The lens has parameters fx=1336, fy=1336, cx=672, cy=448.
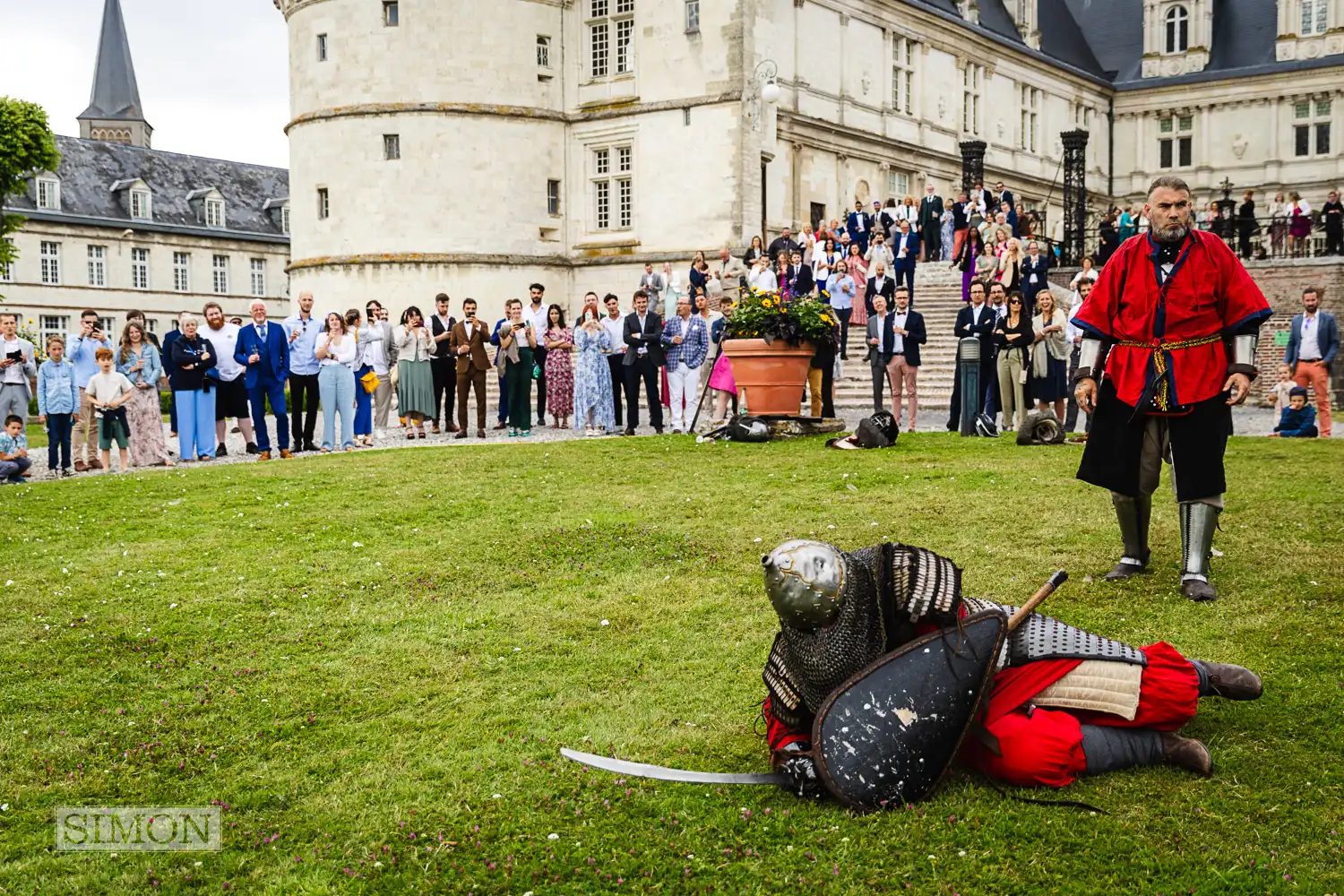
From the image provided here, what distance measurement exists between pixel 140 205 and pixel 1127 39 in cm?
4705

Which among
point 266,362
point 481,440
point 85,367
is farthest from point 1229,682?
point 85,367

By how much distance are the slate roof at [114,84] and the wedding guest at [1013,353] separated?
88035mm

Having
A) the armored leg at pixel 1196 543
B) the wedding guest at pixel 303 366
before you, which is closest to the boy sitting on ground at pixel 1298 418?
the armored leg at pixel 1196 543

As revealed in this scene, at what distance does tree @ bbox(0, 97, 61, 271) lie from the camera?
39.8 m

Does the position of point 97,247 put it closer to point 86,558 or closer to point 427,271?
point 427,271

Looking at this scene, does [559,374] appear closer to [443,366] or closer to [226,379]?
[443,366]

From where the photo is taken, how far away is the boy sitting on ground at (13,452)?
15391 millimetres

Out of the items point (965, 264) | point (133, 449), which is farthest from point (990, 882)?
point (965, 264)

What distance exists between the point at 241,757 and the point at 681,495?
6.51m

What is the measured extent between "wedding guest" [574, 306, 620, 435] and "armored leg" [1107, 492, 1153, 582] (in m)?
12.7

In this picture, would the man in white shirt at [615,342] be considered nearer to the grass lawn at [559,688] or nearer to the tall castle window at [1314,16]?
the grass lawn at [559,688]

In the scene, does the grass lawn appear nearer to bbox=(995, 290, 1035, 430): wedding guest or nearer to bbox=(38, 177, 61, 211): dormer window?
bbox=(995, 290, 1035, 430): wedding guest

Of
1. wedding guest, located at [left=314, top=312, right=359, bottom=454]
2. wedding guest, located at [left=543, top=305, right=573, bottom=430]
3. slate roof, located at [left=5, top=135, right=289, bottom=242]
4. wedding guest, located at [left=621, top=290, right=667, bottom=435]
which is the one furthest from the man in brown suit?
slate roof, located at [left=5, top=135, right=289, bottom=242]

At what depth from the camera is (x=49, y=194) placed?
62562 millimetres
